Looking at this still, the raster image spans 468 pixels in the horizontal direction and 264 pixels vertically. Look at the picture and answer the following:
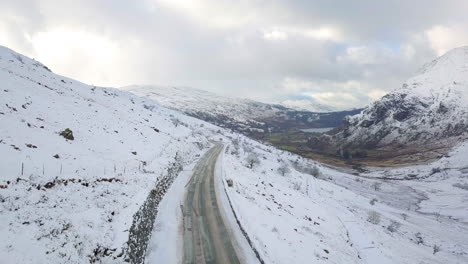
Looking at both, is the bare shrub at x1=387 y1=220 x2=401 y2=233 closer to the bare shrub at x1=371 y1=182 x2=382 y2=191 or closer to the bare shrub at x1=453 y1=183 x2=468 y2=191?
the bare shrub at x1=371 y1=182 x2=382 y2=191

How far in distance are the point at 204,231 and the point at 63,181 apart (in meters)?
12.7

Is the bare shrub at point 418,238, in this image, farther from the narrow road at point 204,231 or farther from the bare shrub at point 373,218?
the narrow road at point 204,231

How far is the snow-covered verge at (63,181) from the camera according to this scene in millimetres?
17234

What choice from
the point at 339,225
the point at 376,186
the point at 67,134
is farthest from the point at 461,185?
the point at 67,134

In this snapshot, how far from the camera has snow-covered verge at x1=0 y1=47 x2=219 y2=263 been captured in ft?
56.5

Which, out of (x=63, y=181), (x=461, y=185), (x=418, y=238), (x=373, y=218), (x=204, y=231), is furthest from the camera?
(x=461, y=185)

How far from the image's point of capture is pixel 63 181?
25.5m

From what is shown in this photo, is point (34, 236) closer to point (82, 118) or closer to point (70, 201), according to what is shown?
point (70, 201)

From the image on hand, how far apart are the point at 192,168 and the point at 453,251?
49.5 meters

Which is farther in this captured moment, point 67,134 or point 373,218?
point 373,218

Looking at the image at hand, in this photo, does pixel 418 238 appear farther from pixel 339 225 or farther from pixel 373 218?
pixel 339 225

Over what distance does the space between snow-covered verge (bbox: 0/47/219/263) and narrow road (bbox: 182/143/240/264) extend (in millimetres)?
4916

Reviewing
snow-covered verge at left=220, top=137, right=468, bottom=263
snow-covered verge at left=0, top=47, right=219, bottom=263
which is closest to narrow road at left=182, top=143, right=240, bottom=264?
snow-covered verge at left=220, top=137, right=468, bottom=263

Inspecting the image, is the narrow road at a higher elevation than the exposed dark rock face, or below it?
below
